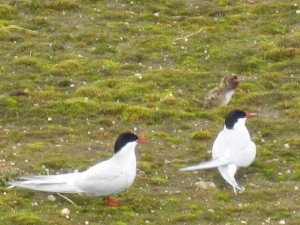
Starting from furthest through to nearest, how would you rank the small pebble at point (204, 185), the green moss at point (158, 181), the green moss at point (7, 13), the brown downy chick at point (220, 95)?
the green moss at point (7, 13), the brown downy chick at point (220, 95), the green moss at point (158, 181), the small pebble at point (204, 185)

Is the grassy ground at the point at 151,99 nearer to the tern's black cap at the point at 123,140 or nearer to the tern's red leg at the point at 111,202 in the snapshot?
the tern's red leg at the point at 111,202

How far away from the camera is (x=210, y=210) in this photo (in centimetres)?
1136

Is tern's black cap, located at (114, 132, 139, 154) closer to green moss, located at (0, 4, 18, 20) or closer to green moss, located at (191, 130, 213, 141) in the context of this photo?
green moss, located at (191, 130, 213, 141)

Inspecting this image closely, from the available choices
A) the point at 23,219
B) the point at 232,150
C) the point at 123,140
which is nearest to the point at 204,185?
the point at 232,150

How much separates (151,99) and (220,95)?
1080 millimetres

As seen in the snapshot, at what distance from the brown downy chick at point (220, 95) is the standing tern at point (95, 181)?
142 inches

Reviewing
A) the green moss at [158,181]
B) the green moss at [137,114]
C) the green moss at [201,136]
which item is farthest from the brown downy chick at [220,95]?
the green moss at [158,181]

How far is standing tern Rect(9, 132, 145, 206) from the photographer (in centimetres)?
1123

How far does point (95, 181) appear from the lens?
11273mm

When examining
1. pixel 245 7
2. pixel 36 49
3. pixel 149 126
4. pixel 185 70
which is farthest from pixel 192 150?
pixel 245 7

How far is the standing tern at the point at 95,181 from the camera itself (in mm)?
11234

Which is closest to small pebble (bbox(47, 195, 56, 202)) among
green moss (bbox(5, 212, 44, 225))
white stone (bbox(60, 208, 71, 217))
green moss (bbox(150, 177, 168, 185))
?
white stone (bbox(60, 208, 71, 217))

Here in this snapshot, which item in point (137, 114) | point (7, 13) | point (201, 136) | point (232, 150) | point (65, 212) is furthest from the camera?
point (7, 13)

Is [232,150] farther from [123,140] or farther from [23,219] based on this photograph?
[23,219]
